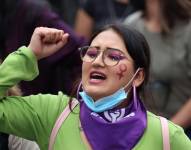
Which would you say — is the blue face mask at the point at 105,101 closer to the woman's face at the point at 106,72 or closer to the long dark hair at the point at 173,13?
the woman's face at the point at 106,72

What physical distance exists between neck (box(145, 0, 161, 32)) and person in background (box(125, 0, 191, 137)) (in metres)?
0.02

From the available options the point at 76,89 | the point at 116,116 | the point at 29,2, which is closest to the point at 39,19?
the point at 29,2

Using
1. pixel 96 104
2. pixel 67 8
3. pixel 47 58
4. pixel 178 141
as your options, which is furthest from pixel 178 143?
pixel 67 8

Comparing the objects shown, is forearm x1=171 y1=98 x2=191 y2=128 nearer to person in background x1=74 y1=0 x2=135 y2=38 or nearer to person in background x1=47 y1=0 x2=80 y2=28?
person in background x1=74 y1=0 x2=135 y2=38

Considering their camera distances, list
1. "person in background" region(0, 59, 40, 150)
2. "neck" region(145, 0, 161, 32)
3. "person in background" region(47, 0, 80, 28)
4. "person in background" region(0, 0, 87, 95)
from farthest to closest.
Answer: "person in background" region(47, 0, 80, 28) < "neck" region(145, 0, 161, 32) < "person in background" region(0, 0, 87, 95) < "person in background" region(0, 59, 40, 150)

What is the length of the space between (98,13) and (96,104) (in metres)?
2.38

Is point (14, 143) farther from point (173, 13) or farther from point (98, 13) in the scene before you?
point (98, 13)

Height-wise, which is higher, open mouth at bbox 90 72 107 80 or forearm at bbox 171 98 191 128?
open mouth at bbox 90 72 107 80

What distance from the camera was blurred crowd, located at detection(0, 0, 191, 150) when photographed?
453cm

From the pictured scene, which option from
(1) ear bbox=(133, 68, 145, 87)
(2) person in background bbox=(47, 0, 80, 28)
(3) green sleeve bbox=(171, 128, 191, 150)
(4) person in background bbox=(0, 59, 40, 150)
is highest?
(1) ear bbox=(133, 68, 145, 87)

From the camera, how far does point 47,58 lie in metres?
4.49

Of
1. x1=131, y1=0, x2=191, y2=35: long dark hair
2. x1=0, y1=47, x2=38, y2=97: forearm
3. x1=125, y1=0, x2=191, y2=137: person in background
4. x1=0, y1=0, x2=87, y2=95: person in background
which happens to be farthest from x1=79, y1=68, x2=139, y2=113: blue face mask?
x1=131, y1=0, x2=191, y2=35: long dark hair

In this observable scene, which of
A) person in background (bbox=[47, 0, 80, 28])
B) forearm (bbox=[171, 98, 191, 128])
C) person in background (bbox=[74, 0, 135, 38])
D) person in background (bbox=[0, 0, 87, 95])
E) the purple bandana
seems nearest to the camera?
the purple bandana

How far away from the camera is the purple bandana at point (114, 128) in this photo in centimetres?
346
